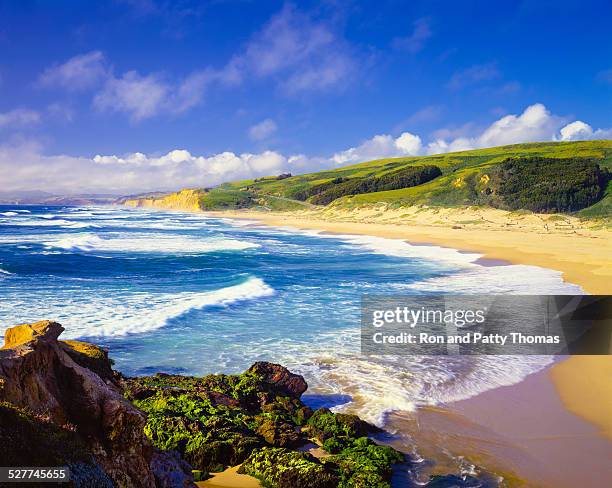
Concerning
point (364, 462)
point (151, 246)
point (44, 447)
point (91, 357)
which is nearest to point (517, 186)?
point (151, 246)

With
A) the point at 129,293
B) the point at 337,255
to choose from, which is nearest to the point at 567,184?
the point at 337,255

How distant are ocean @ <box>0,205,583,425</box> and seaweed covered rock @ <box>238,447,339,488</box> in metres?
2.75

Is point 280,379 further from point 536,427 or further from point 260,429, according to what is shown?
point 536,427

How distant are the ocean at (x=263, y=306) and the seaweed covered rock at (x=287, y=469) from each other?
275 centimetres

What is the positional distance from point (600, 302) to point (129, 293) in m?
19.5

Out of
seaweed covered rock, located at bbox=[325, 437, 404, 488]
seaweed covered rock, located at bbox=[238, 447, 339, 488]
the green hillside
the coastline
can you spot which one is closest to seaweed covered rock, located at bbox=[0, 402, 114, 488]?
seaweed covered rock, located at bbox=[238, 447, 339, 488]

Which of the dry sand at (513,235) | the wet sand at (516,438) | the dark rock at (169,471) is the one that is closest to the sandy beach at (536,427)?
the wet sand at (516,438)

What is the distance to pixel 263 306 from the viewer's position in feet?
65.6

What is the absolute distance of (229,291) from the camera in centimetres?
2294

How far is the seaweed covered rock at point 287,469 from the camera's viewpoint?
22.0 feet

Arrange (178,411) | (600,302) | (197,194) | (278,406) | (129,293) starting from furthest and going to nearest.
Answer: (197,194), (129,293), (600,302), (278,406), (178,411)

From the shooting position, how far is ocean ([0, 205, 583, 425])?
12.1 meters

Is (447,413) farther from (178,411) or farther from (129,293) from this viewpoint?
(129,293)

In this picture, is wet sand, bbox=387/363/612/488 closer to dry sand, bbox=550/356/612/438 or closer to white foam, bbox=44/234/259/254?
dry sand, bbox=550/356/612/438
